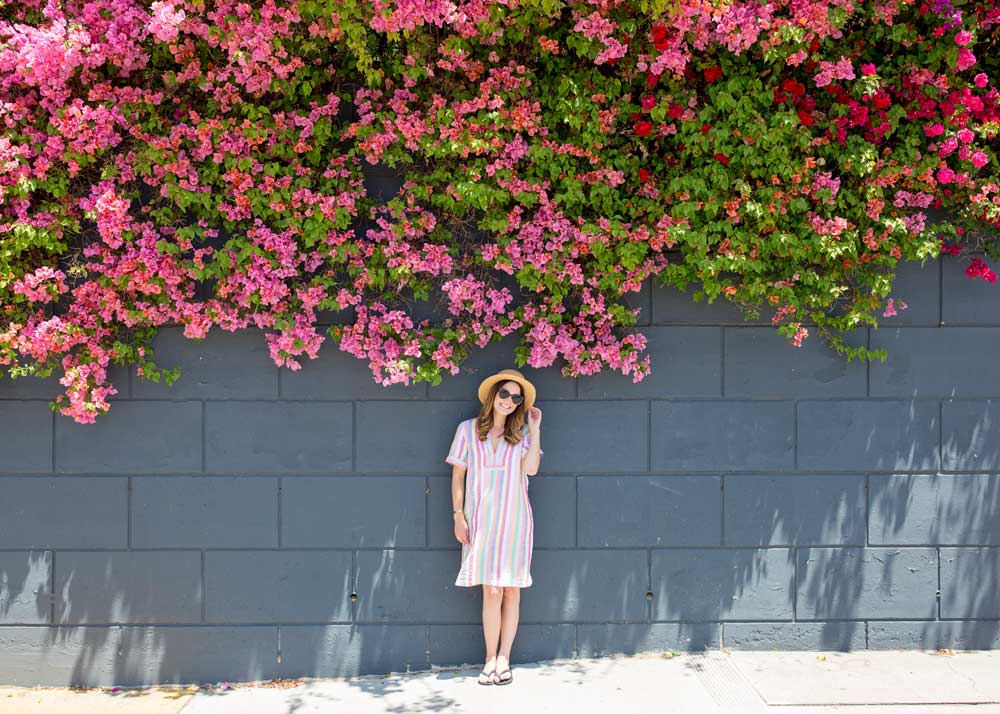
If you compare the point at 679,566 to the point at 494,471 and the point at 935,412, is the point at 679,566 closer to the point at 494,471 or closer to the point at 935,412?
the point at 494,471

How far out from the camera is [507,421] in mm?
5227

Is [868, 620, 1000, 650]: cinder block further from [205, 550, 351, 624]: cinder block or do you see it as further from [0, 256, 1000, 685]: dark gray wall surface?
[205, 550, 351, 624]: cinder block

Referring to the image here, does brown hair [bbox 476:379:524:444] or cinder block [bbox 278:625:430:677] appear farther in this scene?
cinder block [bbox 278:625:430:677]

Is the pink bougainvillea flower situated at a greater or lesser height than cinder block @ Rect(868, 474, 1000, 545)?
greater

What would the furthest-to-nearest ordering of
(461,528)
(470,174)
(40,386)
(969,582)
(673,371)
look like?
(969,582) → (673,371) → (40,386) → (461,528) → (470,174)

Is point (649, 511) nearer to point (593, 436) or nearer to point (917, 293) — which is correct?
point (593, 436)

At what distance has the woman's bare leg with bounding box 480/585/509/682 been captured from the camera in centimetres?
520

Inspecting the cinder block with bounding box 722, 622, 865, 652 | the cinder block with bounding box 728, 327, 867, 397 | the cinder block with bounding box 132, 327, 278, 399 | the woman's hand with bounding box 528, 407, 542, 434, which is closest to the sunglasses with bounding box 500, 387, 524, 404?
the woman's hand with bounding box 528, 407, 542, 434

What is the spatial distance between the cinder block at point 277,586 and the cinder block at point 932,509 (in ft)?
9.91

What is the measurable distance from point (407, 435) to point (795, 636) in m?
2.48

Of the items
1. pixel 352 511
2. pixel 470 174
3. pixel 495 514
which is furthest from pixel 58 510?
pixel 470 174

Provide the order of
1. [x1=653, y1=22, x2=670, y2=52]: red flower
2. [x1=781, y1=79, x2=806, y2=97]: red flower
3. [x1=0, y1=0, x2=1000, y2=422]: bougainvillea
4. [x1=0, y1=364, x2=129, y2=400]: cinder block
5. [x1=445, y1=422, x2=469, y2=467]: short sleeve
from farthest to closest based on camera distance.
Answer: [x1=0, y1=364, x2=129, y2=400]: cinder block → [x1=445, y1=422, x2=469, y2=467]: short sleeve → [x1=781, y1=79, x2=806, y2=97]: red flower → [x1=0, y1=0, x2=1000, y2=422]: bougainvillea → [x1=653, y1=22, x2=670, y2=52]: red flower

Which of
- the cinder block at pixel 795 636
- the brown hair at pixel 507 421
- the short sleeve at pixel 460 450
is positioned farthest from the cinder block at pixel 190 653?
the cinder block at pixel 795 636

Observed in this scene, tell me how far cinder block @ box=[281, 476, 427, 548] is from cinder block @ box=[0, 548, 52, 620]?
4.40ft
